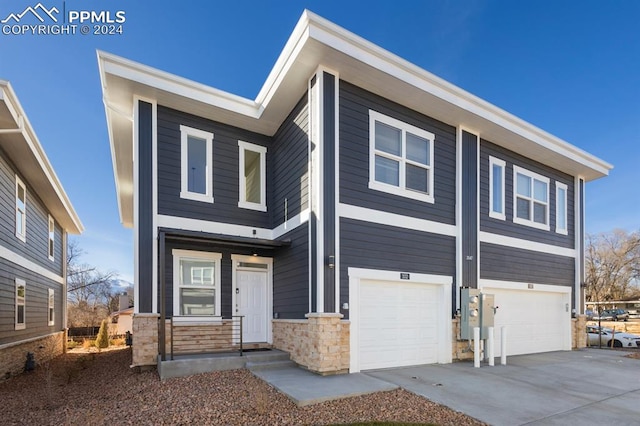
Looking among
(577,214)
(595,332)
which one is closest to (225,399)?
(577,214)

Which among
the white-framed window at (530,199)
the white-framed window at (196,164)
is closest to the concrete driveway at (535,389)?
the white-framed window at (530,199)

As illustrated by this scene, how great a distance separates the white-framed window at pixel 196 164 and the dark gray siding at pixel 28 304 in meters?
5.10

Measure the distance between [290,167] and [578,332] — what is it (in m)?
11.0

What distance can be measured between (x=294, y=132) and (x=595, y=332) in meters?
14.6

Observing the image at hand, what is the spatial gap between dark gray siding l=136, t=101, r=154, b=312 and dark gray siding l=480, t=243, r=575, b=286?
829 cm

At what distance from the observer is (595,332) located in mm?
14945

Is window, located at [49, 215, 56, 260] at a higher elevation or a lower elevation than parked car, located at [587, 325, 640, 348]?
higher

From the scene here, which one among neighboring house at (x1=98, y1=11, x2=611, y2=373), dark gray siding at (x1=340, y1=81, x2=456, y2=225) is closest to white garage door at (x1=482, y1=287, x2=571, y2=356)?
neighboring house at (x1=98, y1=11, x2=611, y2=373)

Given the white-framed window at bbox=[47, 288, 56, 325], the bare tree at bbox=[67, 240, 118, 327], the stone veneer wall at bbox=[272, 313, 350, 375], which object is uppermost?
the stone veneer wall at bbox=[272, 313, 350, 375]

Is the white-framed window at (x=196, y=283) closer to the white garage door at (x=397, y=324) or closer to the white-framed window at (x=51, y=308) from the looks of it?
the white garage door at (x=397, y=324)

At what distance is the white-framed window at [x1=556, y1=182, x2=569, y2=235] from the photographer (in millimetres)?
12732

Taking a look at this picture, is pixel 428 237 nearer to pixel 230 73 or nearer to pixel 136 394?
pixel 136 394

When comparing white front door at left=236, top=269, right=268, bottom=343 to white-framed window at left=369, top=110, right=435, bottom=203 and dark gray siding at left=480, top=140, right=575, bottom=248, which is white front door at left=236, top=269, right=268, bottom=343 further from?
dark gray siding at left=480, top=140, right=575, bottom=248

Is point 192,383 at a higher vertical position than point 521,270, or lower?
lower
